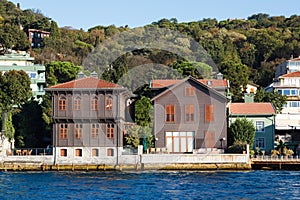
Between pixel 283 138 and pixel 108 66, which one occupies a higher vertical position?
pixel 108 66

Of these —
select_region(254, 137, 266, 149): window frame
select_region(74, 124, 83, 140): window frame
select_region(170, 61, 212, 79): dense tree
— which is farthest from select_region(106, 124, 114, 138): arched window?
select_region(170, 61, 212, 79): dense tree

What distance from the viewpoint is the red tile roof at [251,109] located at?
62.8 meters

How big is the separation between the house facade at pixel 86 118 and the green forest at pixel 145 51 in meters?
5.72

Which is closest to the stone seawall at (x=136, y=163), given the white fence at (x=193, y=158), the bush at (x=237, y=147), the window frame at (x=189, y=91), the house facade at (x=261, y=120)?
the white fence at (x=193, y=158)

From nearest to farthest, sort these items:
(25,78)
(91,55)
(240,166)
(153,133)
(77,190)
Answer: (77,190) < (240,166) < (153,133) < (25,78) < (91,55)

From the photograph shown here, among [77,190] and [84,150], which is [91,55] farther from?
[77,190]

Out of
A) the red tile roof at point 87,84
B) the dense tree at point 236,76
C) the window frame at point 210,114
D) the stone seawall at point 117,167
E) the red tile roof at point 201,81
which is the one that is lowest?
the stone seawall at point 117,167

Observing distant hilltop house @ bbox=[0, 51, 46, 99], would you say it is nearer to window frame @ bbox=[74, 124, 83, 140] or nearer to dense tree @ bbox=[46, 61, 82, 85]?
dense tree @ bbox=[46, 61, 82, 85]

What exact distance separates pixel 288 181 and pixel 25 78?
4108cm

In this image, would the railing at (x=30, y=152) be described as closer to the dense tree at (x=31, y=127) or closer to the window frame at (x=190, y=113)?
the dense tree at (x=31, y=127)

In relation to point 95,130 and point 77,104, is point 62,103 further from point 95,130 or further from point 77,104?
point 95,130

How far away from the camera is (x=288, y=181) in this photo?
1745 inches

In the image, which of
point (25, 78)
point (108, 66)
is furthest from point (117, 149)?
point (108, 66)

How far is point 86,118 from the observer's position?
57750 mm
